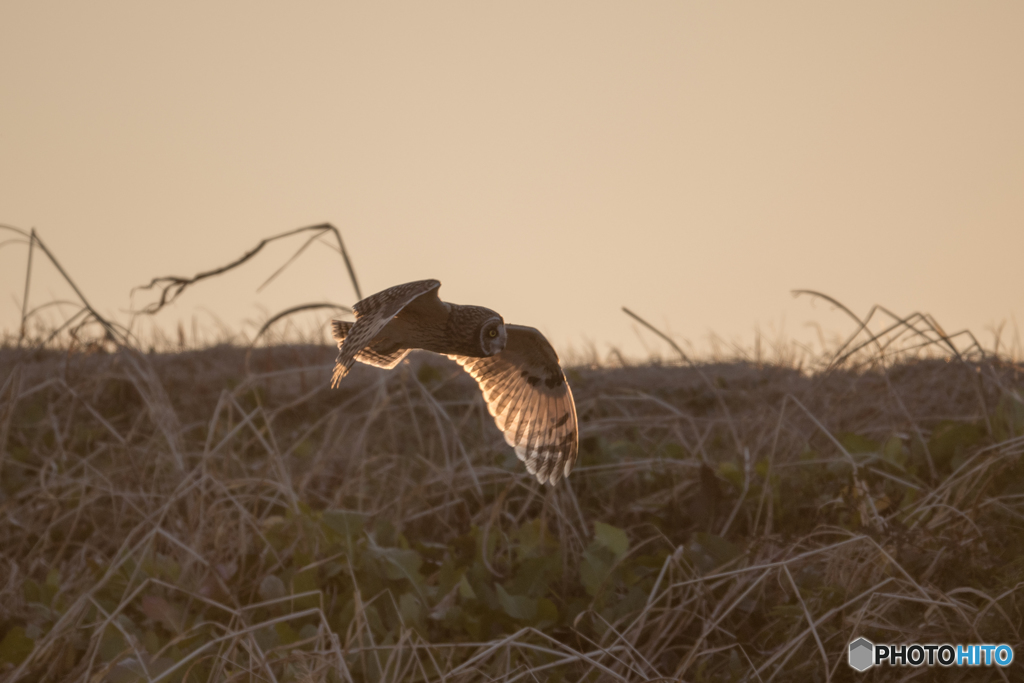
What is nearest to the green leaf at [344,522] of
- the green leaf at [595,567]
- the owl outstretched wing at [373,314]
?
the green leaf at [595,567]

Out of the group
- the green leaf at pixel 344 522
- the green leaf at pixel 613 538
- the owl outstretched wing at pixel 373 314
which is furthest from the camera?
the green leaf at pixel 344 522

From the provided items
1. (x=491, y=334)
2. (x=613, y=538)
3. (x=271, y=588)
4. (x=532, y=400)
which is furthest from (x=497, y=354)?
(x=271, y=588)

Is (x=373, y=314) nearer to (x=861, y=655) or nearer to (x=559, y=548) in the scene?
(x=559, y=548)

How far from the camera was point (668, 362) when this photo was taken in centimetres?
656

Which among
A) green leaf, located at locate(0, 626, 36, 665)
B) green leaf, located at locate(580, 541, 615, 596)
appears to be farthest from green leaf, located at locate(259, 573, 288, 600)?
green leaf, located at locate(580, 541, 615, 596)

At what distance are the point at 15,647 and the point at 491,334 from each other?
2.50m

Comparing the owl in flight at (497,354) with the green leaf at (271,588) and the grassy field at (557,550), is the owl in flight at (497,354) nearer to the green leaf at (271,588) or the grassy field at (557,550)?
the grassy field at (557,550)

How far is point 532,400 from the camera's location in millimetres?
3238

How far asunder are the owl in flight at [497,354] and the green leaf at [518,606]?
0.49m

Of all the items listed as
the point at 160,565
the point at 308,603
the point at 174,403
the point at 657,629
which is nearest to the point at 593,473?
the point at 657,629

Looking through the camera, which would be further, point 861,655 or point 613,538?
point 613,538

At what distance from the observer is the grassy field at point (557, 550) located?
9.04 feet

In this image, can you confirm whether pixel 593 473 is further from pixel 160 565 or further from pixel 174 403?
pixel 174 403

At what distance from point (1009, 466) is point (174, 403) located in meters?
5.38
